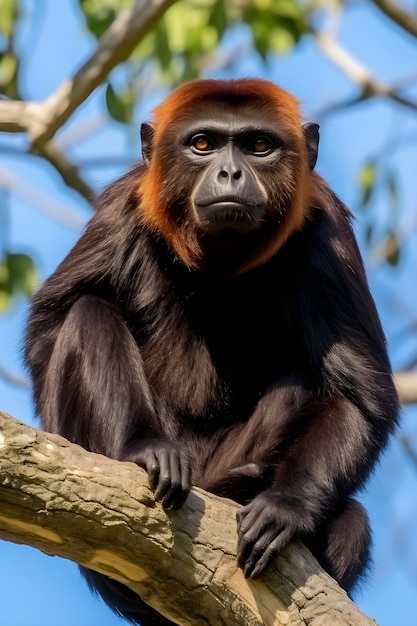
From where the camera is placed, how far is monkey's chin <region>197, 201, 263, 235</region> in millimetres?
6930

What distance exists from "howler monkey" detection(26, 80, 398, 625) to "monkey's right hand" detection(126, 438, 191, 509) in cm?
38

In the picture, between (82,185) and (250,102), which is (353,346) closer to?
(250,102)

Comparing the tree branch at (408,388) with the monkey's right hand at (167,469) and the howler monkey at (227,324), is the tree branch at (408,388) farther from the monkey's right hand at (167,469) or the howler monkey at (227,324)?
the monkey's right hand at (167,469)

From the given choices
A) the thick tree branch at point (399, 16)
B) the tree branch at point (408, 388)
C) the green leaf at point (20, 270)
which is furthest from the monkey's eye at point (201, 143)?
the tree branch at point (408, 388)

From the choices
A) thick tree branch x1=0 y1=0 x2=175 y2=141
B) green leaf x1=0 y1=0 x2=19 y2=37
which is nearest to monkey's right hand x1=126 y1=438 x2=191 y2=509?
thick tree branch x1=0 y1=0 x2=175 y2=141

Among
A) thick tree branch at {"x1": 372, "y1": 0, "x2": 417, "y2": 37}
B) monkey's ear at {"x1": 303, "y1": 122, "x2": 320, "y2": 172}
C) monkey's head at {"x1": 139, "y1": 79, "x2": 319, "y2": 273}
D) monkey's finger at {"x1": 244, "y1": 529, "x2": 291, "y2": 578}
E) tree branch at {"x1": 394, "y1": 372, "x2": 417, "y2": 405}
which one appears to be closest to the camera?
monkey's finger at {"x1": 244, "y1": 529, "x2": 291, "y2": 578}

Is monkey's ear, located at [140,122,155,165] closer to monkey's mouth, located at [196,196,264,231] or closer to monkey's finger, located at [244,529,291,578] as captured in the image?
monkey's mouth, located at [196,196,264,231]

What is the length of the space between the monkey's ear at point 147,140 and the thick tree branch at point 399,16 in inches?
167

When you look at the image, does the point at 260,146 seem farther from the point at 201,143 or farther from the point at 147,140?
the point at 147,140

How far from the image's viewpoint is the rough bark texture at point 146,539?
5.46m

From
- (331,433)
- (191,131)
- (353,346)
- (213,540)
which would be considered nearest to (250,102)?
(191,131)

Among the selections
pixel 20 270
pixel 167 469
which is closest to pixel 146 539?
pixel 167 469

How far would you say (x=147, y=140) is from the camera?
305 inches

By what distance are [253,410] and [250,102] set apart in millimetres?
1894
